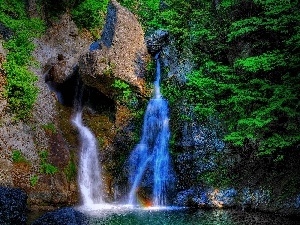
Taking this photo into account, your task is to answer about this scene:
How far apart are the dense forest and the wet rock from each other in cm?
35

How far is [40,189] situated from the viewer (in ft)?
35.4

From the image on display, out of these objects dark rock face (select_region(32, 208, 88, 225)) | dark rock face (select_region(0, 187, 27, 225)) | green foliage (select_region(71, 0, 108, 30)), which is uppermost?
green foliage (select_region(71, 0, 108, 30))

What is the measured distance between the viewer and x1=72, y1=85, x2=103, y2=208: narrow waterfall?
1201cm

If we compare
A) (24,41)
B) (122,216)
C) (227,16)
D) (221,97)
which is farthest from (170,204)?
(24,41)

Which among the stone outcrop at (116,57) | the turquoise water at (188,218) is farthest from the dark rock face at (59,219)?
the stone outcrop at (116,57)

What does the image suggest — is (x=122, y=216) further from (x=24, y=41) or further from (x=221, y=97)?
(x=24, y=41)

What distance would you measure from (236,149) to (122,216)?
453 cm

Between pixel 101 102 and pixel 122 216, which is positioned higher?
pixel 101 102

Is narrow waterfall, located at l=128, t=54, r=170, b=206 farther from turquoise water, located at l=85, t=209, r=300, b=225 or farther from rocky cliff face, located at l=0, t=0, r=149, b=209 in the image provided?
turquoise water, located at l=85, t=209, r=300, b=225

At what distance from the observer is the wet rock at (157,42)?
1512 cm

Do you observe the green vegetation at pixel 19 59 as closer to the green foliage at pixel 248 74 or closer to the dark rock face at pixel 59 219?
the green foliage at pixel 248 74

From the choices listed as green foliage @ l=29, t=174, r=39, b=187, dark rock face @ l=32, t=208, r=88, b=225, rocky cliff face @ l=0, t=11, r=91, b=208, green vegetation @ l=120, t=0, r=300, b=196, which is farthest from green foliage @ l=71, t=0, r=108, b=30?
dark rock face @ l=32, t=208, r=88, b=225

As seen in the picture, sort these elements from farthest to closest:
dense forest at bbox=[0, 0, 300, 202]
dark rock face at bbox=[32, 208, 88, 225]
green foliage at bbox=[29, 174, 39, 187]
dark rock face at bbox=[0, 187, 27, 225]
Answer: green foliage at bbox=[29, 174, 39, 187] → dense forest at bbox=[0, 0, 300, 202] → dark rock face at bbox=[0, 187, 27, 225] → dark rock face at bbox=[32, 208, 88, 225]

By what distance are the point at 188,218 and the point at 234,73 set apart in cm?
542
